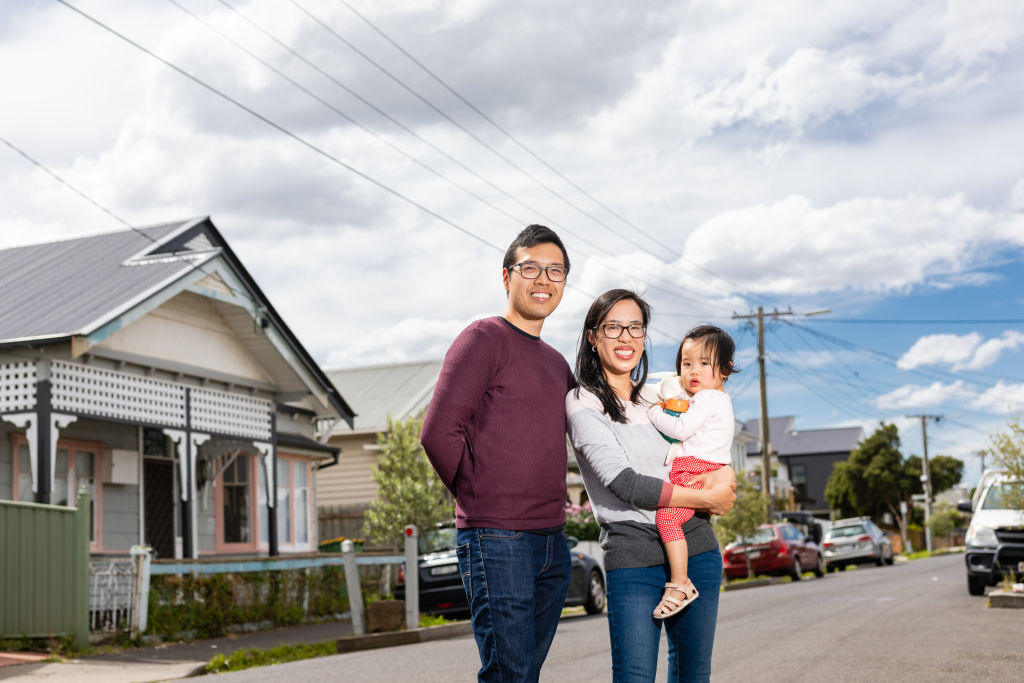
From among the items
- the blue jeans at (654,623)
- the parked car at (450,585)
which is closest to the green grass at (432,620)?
the parked car at (450,585)

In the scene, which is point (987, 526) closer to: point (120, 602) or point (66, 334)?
point (120, 602)

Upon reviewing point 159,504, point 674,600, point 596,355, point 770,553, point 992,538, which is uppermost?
point 596,355

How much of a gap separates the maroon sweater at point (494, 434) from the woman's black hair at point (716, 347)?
589 millimetres

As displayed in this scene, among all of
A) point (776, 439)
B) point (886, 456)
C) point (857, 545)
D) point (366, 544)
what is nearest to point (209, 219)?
point (366, 544)

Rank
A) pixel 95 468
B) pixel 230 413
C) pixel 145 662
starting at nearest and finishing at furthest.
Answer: pixel 145 662 → pixel 95 468 → pixel 230 413

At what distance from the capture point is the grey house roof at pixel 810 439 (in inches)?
3765

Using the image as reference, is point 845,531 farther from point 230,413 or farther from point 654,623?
point 654,623

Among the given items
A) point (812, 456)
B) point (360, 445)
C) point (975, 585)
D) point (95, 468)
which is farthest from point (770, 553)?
point (812, 456)

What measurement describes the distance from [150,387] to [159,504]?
301 cm

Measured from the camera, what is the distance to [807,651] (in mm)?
10555

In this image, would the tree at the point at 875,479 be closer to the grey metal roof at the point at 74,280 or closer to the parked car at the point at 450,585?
the parked car at the point at 450,585

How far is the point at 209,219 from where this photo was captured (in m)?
20.3

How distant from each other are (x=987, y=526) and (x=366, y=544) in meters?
18.0

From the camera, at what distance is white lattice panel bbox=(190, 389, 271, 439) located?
61.4 feet
